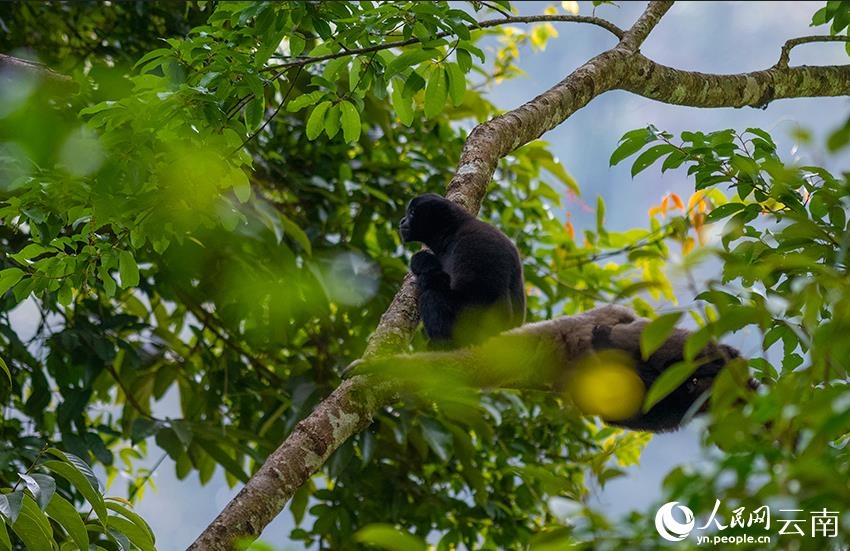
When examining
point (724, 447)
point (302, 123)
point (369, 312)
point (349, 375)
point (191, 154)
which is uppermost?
point (302, 123)

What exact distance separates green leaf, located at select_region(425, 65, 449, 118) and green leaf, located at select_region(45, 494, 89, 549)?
120 centimetres

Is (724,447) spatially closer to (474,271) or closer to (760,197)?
(760,197)

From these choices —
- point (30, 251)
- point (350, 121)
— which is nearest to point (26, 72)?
point (30, 251)

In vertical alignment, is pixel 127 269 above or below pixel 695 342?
above

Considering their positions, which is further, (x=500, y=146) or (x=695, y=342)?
(x=500, y=146)

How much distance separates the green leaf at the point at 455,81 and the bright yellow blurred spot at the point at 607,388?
3.07 ft

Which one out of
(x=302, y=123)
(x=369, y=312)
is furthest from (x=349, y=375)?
(x=302, y=123)

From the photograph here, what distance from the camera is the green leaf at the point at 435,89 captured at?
7.57 feet

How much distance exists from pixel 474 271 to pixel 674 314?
1807 millimetres

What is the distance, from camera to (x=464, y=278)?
2846mm

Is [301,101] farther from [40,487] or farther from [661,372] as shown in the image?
[661,372]

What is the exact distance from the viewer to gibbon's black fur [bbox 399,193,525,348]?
273 centimetres

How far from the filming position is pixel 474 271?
285 centimetres

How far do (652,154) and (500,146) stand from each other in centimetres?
57
